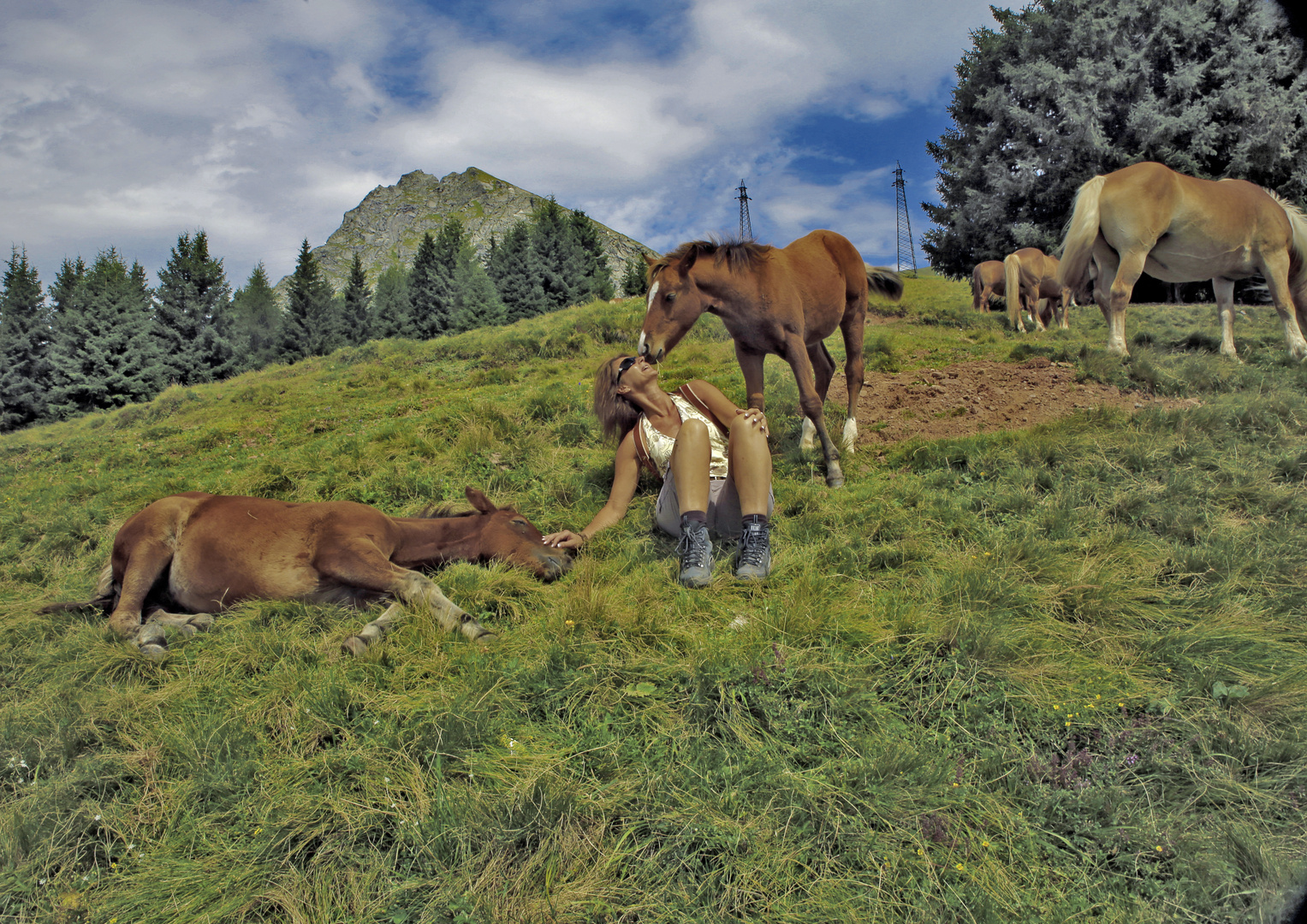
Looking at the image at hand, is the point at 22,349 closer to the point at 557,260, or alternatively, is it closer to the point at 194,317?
the point at 194,317

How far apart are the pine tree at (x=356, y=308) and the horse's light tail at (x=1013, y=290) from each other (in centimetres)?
4706

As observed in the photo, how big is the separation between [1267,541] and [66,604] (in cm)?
744

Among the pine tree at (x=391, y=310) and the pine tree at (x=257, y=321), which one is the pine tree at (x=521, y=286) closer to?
the pine tree at (x=391, y=310)

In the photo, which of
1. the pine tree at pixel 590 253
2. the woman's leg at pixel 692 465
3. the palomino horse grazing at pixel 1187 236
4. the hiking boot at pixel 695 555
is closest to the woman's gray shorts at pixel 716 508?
the woman's leg at pixel 692 465

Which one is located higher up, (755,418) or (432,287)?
(432,287)

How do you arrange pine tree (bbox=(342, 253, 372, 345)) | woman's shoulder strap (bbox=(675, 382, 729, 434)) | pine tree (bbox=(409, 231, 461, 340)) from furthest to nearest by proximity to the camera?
pine tree (bbox=(342, 253, 372, 345))
pine tree (bbox=(409, 231, 461, 340))
woman's shoulder strap (bbox=(675, 382, 729, 434))

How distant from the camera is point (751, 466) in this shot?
155 inches

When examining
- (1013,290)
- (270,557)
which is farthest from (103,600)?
(1013,290)

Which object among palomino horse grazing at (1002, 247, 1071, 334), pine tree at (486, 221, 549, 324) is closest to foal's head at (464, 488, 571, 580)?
palomino horse grazing at (1002, 247, 1071, 334)

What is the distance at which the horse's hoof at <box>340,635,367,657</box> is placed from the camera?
10.4 feet

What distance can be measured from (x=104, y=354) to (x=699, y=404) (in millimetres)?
46160

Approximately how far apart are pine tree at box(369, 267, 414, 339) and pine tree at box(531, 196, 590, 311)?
1257 centimetres

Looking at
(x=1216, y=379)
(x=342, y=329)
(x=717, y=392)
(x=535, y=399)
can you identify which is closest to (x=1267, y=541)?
(x=717, y=392)

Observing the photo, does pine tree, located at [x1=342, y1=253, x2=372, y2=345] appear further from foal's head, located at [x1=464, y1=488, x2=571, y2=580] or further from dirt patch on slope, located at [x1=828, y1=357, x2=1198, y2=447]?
foal's head, located at [x1=464, y1=488, x2=571, y2=580]
